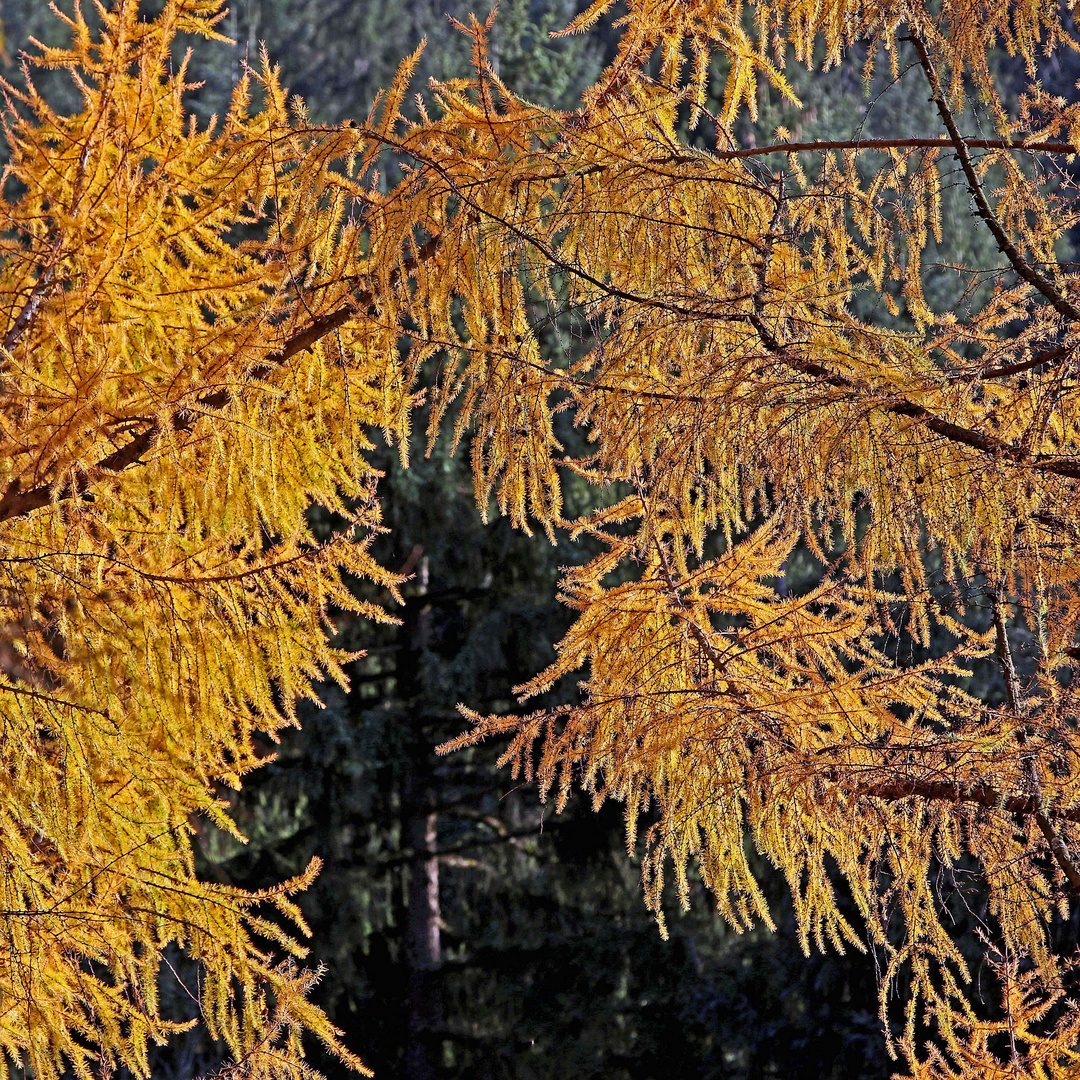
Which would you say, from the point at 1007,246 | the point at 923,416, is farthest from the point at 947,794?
the point at 1007,246

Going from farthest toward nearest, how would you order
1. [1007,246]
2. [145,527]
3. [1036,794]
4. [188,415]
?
1. [145,527]
2. [188,415]
3. [1036,794]
4. [1007,246]

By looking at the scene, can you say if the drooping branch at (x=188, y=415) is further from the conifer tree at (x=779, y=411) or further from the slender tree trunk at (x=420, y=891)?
the slender tree trunk at (x=420, y=891)

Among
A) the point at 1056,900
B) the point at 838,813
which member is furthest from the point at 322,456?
the point at 1056,900

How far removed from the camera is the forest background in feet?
27.5

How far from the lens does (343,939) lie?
28.1 ft

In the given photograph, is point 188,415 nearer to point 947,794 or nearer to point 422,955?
point 947,794

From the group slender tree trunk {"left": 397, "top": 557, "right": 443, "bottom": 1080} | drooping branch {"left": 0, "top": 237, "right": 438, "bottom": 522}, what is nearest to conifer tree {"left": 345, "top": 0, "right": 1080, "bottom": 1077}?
drooping branch {"left": 0, "top": 237, "right": 438, "bottom": 522}

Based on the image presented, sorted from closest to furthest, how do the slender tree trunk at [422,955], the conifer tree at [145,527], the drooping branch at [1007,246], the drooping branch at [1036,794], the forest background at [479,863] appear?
the drooping branch at [1007,246]
the drooping branch at [1036,794]
the conifer tree at [145,527]
the forest background at [479,863]
the slender tree trunk at [422,955]

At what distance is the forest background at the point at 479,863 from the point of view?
330 inches

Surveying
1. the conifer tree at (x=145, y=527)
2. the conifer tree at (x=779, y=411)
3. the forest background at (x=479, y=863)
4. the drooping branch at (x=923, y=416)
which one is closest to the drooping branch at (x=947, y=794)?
the conifer tree at (x=779, y=411)

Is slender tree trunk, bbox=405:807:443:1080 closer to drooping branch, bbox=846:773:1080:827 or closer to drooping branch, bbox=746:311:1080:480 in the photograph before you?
drooping branch, bbox=846:773:1080:827

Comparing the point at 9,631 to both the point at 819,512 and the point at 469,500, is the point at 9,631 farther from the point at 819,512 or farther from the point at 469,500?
the point at 469,500

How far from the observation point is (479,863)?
8.93m

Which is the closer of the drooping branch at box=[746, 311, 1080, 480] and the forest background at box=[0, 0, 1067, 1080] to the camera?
the drooping branch at box=[746, 311, 1080, 480]
